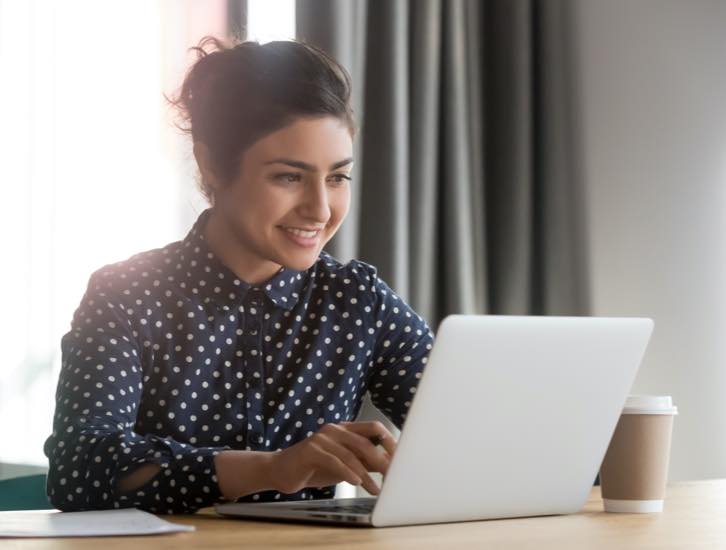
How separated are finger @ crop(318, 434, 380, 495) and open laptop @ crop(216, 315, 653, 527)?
0.10 ft

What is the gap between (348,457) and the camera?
1.15m

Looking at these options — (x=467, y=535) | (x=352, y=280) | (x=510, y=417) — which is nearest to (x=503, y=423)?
(x=510, y=417)

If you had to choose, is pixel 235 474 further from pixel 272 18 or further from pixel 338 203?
pixel 272 18

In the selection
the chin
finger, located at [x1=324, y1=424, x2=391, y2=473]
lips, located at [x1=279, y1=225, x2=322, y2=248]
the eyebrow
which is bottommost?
finger, located at [x1=324, y1=424, x2=391, y2=473]

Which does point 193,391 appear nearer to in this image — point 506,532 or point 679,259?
point 506,532

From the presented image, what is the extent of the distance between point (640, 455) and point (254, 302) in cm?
69

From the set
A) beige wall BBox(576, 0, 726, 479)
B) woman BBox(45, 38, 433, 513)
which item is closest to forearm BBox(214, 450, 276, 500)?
woman BBox(45, 38, 433, 513)

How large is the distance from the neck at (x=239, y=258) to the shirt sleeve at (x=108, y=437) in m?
0.19

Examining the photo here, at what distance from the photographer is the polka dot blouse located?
1430 millimetres

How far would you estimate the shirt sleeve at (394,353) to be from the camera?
71.2 inches

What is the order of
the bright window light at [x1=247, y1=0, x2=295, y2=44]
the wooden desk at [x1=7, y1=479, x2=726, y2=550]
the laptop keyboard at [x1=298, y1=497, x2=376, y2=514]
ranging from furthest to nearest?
the bright window light at [x1=247, y1=0, x2=295, y2=44] → the laptop keyboard at [x1=298, y1=497, x2=376, y2=514] → the wooden desk at [x1=7, y1=479, x2=726, y2=550]

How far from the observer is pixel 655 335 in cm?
283

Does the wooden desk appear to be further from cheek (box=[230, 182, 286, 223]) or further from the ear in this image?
the ear

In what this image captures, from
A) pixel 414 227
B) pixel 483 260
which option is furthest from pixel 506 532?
pixel 483 260
